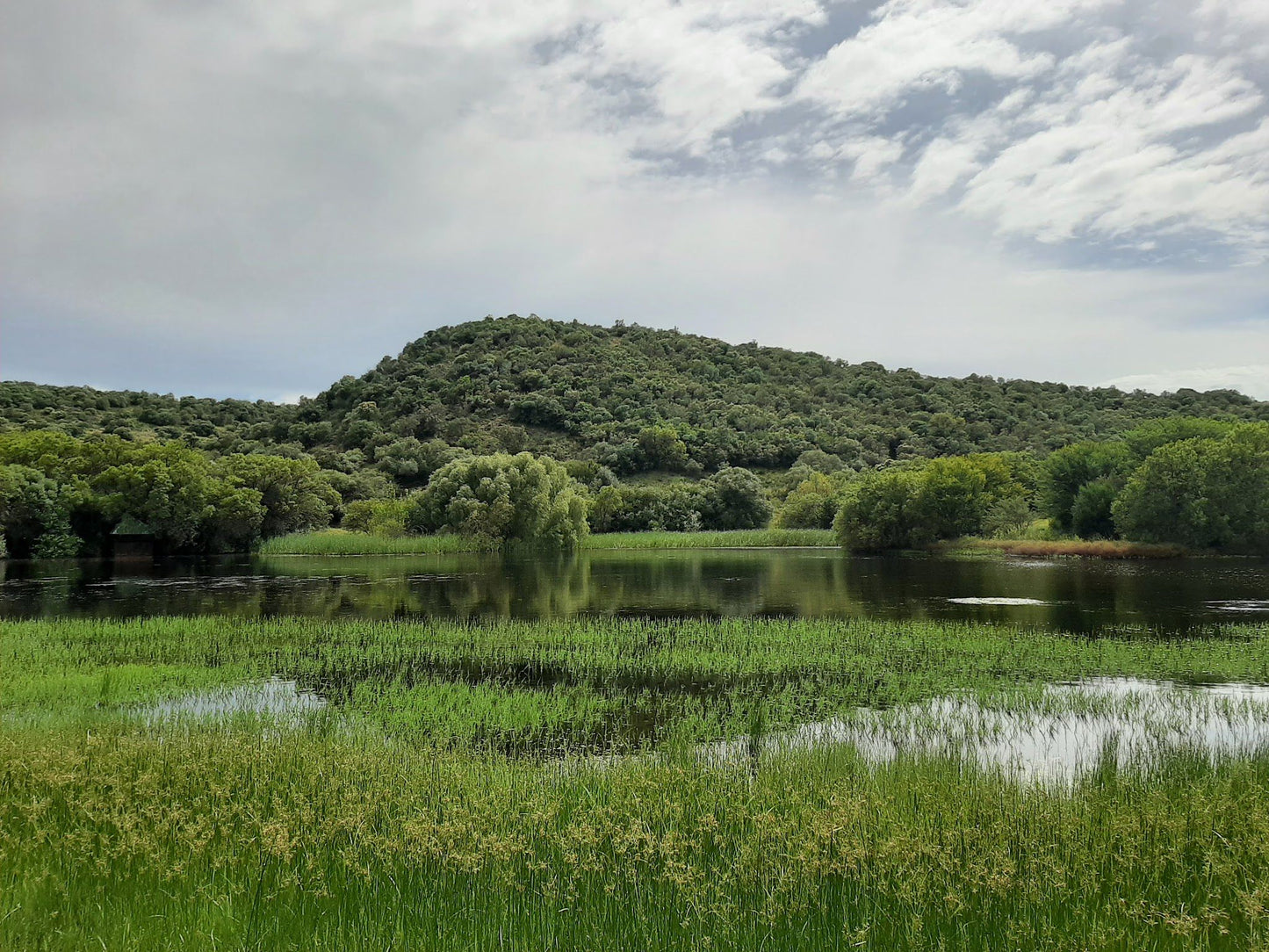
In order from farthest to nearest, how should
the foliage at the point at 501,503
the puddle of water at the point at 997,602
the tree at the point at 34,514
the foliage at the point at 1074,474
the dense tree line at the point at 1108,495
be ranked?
the foliage at the point at 501,503 → the foliage at the point at 1074,474 → the dense tree line at the point at 1108,495 → the tree at the point at 34,514 → the puddle of water at the point at 997,602

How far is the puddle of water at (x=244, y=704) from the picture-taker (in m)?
12.4

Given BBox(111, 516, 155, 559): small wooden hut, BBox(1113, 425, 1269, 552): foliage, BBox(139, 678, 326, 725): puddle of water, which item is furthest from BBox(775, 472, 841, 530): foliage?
BBox(139, 678, 326, 725): puddle of water

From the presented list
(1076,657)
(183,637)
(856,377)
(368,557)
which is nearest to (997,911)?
(1076,657)

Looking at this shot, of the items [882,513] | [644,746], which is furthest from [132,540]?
[644,746]

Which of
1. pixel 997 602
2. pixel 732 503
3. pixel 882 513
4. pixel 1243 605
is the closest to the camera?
pixel 1243 605

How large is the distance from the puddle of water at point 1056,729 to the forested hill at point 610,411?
291 feet

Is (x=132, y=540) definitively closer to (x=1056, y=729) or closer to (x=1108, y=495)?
(x=1056, y=729)

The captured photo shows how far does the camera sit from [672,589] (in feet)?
117

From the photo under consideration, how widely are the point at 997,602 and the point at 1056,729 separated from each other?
1822cm

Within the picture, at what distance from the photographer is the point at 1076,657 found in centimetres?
1773

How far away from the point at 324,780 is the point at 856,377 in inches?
6443

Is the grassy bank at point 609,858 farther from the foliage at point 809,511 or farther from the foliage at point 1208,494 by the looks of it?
the foliage at point 809,511

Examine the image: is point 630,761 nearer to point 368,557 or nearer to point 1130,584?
point 1130,584

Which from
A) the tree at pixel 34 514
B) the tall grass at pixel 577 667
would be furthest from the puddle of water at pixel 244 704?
the tree at pixel 34 514
